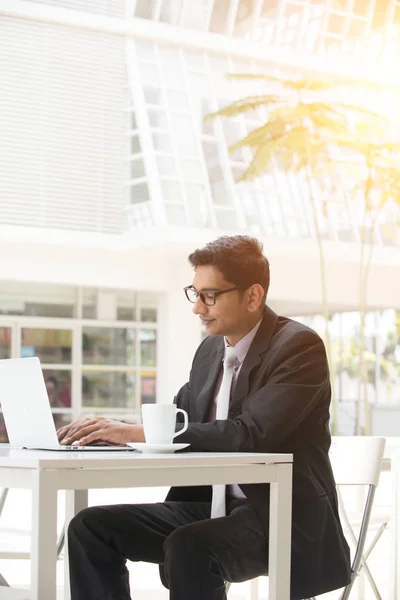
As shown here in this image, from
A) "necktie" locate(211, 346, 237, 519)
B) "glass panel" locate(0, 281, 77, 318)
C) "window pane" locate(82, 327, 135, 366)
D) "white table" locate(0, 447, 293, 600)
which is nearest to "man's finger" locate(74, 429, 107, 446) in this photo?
"white table" locate(0, 447, 293, 600)

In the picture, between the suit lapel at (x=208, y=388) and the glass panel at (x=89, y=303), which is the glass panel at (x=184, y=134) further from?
the suit lapel at (x=208, y=388)

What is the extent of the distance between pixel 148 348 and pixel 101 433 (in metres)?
13.5

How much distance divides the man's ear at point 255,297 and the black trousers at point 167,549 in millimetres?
612

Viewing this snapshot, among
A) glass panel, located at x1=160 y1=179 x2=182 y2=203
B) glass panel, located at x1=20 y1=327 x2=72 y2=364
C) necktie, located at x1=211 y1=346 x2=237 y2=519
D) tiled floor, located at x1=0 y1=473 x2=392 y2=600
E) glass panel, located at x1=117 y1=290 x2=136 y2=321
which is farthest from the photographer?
glass panel, located at x1=117 y1=290 x2=136 y2=321

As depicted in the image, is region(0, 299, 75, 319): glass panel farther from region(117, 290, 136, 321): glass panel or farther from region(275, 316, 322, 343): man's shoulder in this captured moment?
region(275, 316, 322, 343): man's shoulder

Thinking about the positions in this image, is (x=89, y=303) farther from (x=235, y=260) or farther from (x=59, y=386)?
(x=235, y=260)

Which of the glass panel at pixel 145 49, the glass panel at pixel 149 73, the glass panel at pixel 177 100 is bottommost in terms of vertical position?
the glass panel at pixel 177 100

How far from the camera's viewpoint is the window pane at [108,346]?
53.3 feet

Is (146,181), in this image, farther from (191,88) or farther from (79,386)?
(79,386)

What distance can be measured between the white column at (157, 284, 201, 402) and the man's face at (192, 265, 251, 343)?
12670mm

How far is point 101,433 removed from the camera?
9.96 ft

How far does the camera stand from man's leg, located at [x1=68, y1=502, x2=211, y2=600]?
3004 mm

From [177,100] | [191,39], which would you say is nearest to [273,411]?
[177,100]

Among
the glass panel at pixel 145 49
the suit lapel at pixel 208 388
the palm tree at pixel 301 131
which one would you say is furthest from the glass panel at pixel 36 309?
the suit lapel at pixel 208 388
